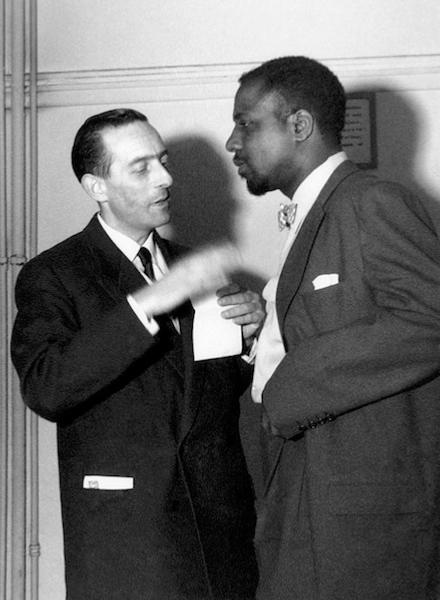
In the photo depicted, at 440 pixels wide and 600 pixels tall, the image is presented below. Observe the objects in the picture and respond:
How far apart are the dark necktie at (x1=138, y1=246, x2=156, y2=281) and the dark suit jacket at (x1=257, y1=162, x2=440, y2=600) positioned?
1.95 ft

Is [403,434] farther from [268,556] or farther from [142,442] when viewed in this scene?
[142,442]

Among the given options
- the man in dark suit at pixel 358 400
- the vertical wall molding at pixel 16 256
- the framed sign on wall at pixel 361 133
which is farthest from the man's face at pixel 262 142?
the vertical wall molding at pixel 16 256

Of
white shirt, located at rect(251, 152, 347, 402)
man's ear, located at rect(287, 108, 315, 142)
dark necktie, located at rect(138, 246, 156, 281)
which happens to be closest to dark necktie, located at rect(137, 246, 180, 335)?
dark necktie, located at rect(138, 246, 156, 281)

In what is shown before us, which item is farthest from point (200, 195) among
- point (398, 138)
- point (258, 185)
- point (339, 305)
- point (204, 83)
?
point (339, 305)

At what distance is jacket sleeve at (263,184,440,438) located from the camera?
6.07ft

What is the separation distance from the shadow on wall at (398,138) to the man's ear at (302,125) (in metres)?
1.14

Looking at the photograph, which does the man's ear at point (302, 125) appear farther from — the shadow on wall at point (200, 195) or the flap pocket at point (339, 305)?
the shadow on wall at point (200, 195)

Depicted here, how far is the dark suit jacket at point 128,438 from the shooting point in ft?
7.31

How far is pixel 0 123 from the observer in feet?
11.2

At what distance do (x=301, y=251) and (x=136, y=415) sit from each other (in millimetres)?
618

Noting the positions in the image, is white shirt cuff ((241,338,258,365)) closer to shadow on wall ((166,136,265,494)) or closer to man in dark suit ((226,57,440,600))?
man in dark suit ((226,57,440,600))

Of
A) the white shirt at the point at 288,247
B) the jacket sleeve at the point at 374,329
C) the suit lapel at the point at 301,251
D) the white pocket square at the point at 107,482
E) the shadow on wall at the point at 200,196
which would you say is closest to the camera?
the jacket sleeve at the point at 374,329

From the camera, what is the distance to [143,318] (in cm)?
222

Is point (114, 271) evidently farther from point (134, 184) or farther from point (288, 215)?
point (288, 215)
